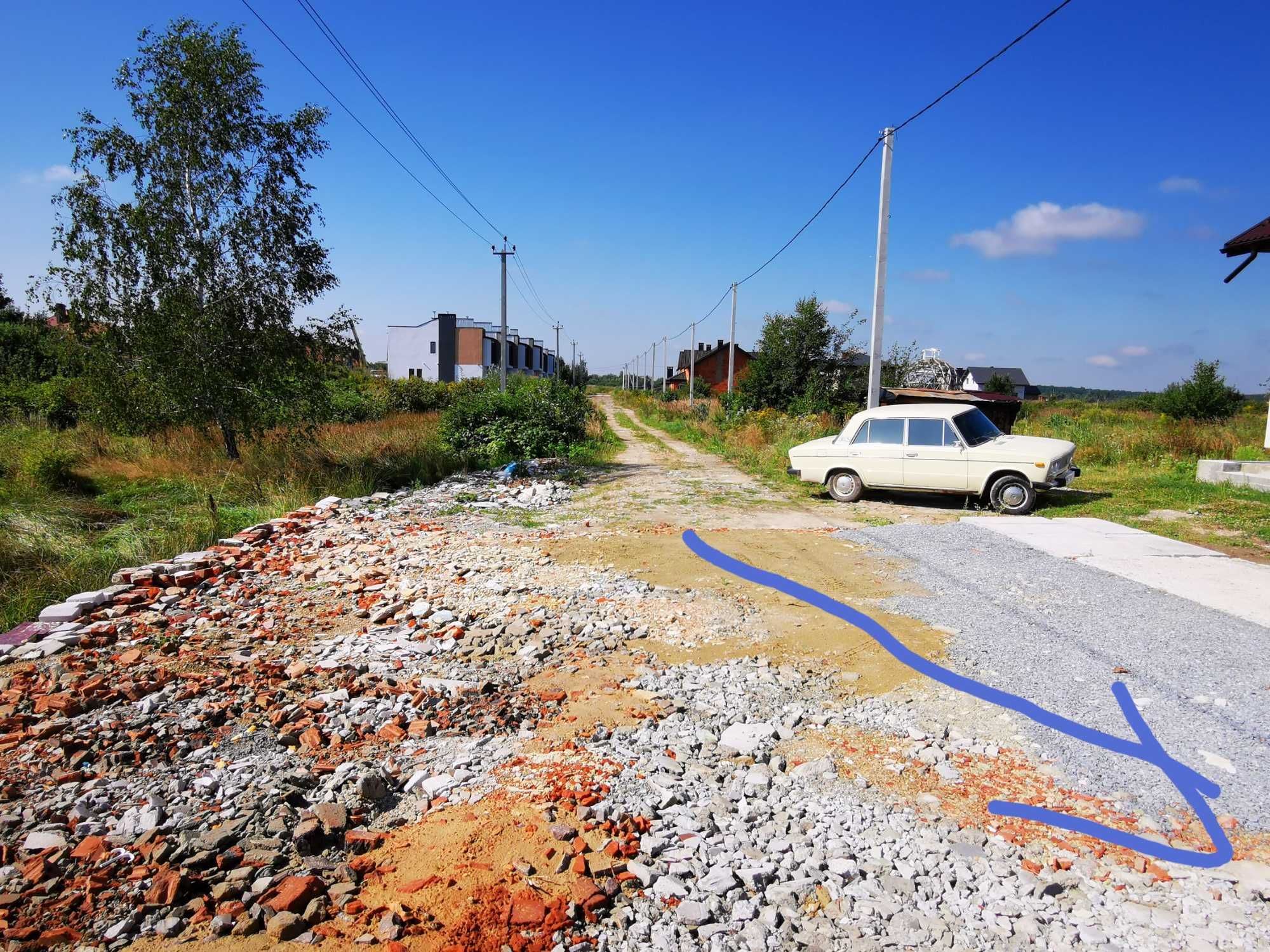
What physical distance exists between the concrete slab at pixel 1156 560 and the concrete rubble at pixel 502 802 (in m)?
4.05

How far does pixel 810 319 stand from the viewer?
99.7 ft

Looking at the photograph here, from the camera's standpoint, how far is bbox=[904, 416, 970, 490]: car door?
36.7 ft

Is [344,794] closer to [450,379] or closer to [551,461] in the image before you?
[551,461]

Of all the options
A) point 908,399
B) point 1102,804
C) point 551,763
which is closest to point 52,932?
point 551,763

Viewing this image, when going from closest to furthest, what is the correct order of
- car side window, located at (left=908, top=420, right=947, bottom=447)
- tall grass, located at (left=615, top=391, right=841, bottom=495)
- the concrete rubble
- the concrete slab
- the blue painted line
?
the concrete rubble, the blue painted line, the concrete slab, car side window, located at (left=908, top=420, right=947, bottom=447), tall grass, located at (left=615, top=391, right=841, bottom=495)

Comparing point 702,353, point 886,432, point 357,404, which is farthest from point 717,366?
point 886,432

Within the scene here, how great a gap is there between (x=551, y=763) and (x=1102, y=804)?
267cm

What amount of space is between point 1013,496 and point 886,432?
7.08ft

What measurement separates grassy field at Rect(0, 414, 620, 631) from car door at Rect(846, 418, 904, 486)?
26.5ft

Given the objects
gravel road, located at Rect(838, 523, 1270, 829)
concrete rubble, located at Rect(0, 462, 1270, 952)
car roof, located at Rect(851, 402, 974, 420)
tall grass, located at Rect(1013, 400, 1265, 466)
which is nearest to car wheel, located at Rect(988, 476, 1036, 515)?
car roof, located at Rect(851, 402, 974, 420)

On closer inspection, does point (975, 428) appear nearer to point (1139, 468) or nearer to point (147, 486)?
point (1139, 468)

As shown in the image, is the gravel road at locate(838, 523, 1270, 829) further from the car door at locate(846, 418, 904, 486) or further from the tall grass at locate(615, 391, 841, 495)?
the tall grass at locate(615, 391, 841, 495)

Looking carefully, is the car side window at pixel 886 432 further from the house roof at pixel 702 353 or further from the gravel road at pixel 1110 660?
the house roof at pixel 702 353

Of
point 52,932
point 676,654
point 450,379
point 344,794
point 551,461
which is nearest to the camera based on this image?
point 52,932
